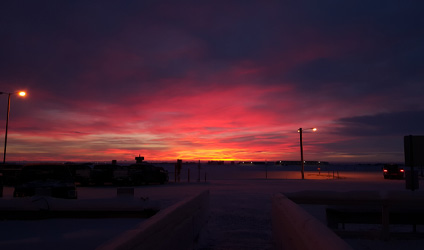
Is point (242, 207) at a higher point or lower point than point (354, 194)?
lower

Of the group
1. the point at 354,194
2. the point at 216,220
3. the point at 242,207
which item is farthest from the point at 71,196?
the point at 354,194

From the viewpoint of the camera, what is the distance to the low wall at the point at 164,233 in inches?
106

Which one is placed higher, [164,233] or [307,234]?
[307,234]

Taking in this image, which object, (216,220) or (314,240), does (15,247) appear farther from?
(314,240)

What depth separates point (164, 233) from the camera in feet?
12.4

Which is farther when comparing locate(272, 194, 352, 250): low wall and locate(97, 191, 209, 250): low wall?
locate(97, 191, 209, 250): low wall

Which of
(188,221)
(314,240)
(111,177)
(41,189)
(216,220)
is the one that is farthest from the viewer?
(111,177)

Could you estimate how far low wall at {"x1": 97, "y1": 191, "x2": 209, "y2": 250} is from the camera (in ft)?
8.85

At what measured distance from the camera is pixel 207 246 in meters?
6.54

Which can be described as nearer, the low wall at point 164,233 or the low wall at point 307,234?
the low wall at point 307,234

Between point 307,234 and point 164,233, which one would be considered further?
point 164,233

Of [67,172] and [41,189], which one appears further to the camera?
[67,172]

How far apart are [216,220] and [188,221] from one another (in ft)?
13.1

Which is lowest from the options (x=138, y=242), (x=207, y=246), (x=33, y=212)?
(x=207, y=246)
